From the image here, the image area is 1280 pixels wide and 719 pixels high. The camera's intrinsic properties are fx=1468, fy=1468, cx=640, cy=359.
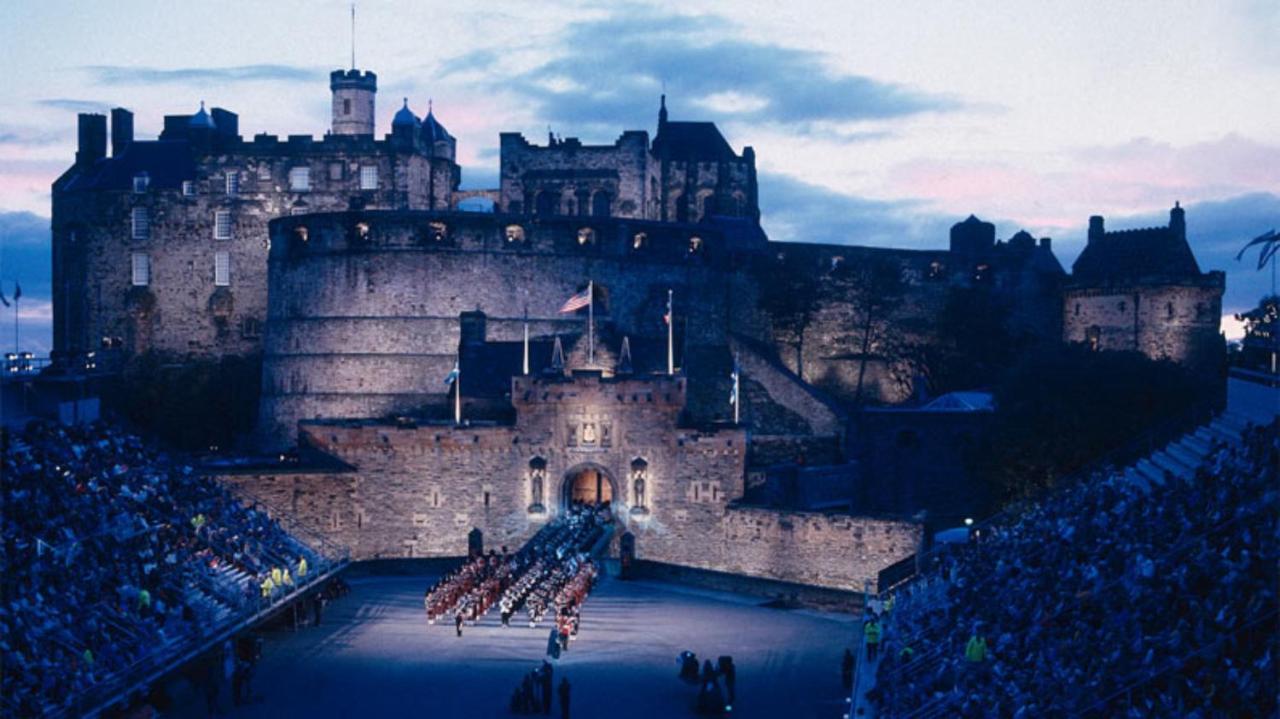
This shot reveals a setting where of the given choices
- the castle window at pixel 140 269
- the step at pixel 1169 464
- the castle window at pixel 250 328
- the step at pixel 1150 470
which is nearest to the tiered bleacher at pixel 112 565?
the step at pixel 1150 470

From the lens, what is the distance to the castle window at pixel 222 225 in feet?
214

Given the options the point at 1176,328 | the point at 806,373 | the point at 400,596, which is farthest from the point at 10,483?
the point at 1176,328

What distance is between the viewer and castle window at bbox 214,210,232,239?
65312 mm

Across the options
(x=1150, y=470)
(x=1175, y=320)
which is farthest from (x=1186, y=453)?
(x=1175, y=320)

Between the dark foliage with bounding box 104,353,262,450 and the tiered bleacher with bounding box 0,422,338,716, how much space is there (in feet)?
61.3

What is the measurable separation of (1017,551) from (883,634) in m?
3.59

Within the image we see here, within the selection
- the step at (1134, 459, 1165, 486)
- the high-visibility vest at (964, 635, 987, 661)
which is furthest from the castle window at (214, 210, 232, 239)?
the high-visibility vest at (964, 635, 987, 661)

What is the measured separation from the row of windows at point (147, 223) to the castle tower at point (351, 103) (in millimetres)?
6572

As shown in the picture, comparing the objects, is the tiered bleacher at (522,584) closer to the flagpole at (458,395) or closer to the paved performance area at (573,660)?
the paved performance area at (573,660)

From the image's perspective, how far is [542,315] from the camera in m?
58.4

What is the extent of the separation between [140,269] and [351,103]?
12.1 meters

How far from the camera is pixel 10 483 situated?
31625 mm

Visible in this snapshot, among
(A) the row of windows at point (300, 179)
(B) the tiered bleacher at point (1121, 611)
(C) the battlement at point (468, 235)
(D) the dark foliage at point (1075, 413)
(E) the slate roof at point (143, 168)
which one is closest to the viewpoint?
(B) the tiered bleacher at point (1121, 611)

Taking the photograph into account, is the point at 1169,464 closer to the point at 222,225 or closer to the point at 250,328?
the point at 250,328
